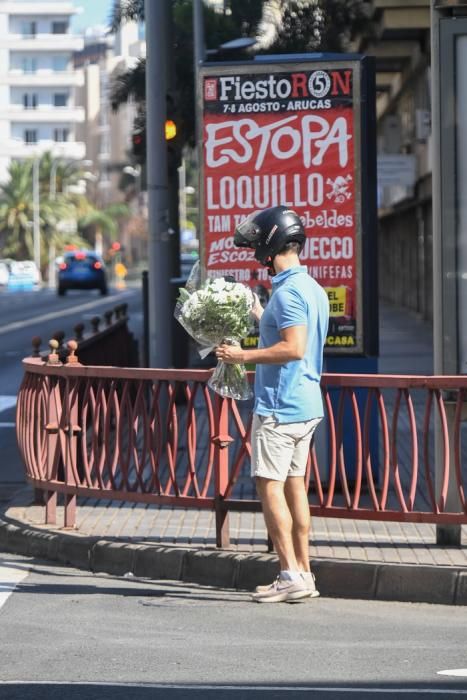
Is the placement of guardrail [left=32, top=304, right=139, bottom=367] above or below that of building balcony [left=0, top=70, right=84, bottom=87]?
below

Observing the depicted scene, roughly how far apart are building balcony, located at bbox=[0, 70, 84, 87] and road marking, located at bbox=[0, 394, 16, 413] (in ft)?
351

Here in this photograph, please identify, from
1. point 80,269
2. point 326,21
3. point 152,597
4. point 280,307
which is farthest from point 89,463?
point 80,269

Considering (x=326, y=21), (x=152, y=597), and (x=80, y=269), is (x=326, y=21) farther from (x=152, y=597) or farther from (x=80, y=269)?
(x=80, y=269)

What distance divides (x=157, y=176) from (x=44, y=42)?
372 feet

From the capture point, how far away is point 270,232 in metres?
7.62

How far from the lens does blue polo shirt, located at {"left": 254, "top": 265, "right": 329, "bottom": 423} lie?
296 inches

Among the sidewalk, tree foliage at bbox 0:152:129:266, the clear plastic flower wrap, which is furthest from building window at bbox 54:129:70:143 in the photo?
the clear plastic flower wrap

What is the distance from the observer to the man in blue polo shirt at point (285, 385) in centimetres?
753

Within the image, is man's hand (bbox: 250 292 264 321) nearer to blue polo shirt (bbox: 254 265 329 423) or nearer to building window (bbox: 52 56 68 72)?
blue polo shirt (bbox: 254 265 329 423)

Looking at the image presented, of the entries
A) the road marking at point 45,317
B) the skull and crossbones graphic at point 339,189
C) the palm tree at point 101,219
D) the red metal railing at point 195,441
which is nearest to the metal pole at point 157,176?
the skull and crossbones graphic at point 339,189

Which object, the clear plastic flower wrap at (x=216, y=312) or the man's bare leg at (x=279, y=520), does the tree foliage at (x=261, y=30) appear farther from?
the man's bare leg at (x=279, y=520)

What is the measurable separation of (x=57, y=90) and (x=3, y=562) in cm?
11891

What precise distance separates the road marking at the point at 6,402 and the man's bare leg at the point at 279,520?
1034 cm

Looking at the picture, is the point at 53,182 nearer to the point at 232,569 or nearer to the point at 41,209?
the point at 41,209
